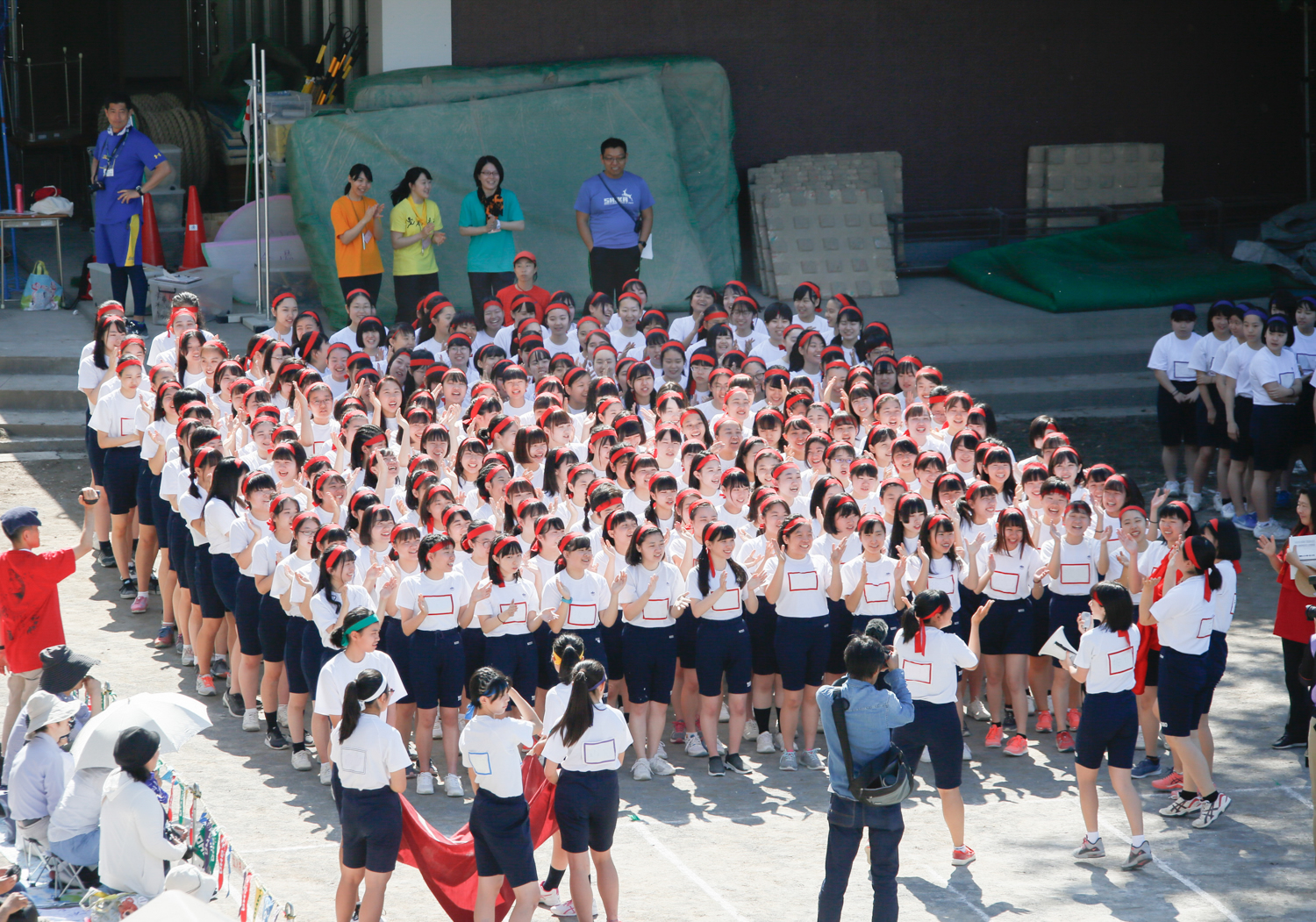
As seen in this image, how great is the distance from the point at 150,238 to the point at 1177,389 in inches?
379

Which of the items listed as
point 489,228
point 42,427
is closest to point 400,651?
point 489,228

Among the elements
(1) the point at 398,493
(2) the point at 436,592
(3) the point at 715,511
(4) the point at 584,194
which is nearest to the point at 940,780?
(3) the point at 715,511

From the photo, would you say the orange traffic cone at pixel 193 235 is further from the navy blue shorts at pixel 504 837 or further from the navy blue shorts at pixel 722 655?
the navy blue shorts at pixel 504 837

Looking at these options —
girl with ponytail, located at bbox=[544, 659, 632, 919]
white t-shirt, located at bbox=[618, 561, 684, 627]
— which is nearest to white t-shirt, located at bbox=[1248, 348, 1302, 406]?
white t-shirt, located at bbox=[618, 561, 684, 627]

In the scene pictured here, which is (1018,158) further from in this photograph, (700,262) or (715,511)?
(715,511)

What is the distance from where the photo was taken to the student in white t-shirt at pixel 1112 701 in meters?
7.01

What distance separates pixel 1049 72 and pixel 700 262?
5.52m

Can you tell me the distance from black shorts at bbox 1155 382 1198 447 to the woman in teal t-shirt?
5.42 metres

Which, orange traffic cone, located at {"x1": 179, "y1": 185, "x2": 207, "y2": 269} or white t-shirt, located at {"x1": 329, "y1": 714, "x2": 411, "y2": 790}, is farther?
orange traffic cone, located at {"x1": 179, "y1": 185, "x2": 207, "y2": 269}

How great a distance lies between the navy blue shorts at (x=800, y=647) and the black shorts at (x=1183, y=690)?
1.71 meters

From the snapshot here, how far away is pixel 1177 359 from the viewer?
39.2 ft

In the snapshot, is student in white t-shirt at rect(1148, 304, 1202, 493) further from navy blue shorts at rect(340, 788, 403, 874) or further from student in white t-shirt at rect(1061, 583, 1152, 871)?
navy blue shorts at rect(340, 788, 403, 874)

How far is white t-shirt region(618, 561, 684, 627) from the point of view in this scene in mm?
8016

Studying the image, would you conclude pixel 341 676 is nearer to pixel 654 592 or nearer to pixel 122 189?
pixel 654 592
